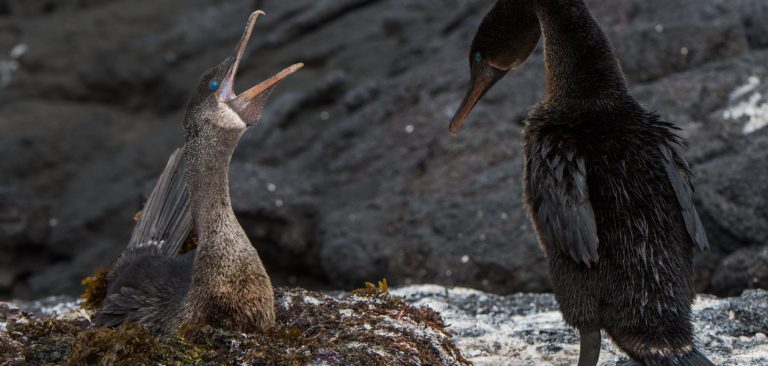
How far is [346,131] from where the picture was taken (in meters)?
10.1

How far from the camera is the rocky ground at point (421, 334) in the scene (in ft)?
14.1

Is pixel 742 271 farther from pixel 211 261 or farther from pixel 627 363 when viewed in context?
pixel 211 261

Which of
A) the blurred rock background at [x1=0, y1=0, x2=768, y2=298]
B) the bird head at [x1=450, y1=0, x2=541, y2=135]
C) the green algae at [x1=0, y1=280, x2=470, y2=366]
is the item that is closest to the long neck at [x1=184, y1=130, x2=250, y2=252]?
the green algae at [x1=0, y1=280, x2=470, y2=366]

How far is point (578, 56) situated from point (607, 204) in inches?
31.1

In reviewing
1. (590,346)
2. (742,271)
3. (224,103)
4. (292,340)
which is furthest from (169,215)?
(742,271)

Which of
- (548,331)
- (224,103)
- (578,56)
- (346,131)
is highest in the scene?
(346,131)

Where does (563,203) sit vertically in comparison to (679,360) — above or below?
above

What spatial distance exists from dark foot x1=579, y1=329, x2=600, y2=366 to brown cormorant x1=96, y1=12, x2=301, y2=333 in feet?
4.71

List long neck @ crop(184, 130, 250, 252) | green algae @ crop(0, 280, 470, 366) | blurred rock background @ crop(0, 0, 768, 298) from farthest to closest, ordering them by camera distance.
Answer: blurred rock background @ crop(0, 0, 768, 298)
long neck @ crop(184, 130, 250, 252)
green algae @ crop(0, 280, 470, 366)

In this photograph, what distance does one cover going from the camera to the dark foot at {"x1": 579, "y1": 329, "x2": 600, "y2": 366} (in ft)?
15.0

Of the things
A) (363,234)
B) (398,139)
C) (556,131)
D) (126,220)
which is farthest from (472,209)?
(126,220)

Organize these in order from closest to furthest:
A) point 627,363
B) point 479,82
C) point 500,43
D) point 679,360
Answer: point 679,360 → point 627,363 → point 500,43 → point 479,82

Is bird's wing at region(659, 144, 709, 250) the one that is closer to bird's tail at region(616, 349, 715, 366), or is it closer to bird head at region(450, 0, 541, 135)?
bird's tail at region(616, 349, 715, 366)

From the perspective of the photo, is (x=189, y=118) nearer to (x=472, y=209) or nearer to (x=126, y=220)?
(x=472, y=209)
